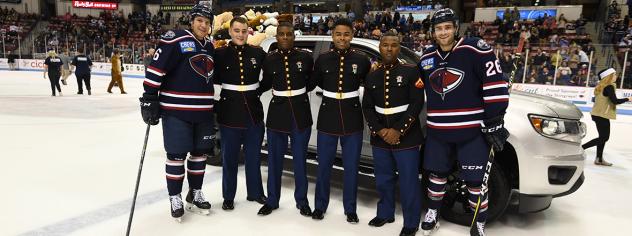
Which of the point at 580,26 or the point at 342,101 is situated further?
the point at 580,26

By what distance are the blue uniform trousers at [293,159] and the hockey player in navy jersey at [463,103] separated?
3.34ft

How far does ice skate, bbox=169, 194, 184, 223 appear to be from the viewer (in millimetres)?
3607

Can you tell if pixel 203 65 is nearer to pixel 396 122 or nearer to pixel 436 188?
pixel 396 122

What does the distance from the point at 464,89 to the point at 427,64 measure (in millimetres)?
321

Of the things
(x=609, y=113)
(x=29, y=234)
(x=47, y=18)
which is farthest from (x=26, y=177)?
(x=47, y=18)

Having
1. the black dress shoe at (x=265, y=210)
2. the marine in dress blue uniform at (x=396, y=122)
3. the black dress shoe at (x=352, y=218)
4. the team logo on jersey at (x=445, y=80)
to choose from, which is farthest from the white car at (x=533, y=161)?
the black dress shoe at (x=265, y=210)

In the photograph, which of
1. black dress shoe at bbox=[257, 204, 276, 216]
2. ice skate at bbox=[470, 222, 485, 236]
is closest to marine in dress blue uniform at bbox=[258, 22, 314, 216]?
black dress shoe at bbox=[257, 204, 276, 216]

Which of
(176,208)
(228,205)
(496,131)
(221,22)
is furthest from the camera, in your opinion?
(221,22)

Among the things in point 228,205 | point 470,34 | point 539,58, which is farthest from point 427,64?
point 470,34

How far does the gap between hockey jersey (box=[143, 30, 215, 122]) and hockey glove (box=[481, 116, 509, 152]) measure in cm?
210

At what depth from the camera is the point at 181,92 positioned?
3.47 metres

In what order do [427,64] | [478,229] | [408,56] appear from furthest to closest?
[408,56] → [478,229] → [427,64]

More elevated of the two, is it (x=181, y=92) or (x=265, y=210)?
(x=181, y=92)

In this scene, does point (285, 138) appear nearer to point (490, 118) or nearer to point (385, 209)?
point (385, 209)
